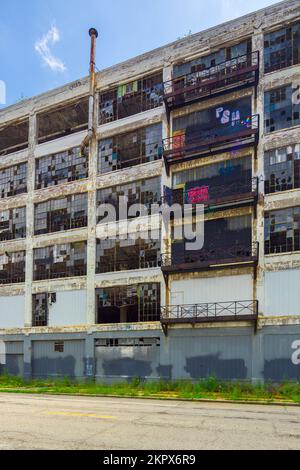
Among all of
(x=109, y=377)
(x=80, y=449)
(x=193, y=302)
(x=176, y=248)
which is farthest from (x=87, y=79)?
(x=80, y=449)

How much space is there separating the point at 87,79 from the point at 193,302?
18.4 m

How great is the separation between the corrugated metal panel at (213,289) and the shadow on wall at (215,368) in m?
3.30

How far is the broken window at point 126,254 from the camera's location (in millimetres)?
31312

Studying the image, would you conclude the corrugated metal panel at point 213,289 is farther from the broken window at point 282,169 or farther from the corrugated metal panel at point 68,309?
the corrugated metal panel at point 68,309

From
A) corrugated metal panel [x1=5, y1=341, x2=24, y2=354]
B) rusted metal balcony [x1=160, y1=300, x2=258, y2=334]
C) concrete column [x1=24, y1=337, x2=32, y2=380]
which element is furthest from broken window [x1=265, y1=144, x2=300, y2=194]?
corrugated metal panel [x1=5, y1=341, x2=24, y2=354]

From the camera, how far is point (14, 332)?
119ft

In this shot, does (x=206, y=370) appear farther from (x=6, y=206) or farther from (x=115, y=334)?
(x=6, y=206)

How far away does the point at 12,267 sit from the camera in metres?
38.0

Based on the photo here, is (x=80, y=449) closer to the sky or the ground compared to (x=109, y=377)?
closer to the sky

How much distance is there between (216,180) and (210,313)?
8.00 m

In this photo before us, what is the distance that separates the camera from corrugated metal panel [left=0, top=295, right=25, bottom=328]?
120ft

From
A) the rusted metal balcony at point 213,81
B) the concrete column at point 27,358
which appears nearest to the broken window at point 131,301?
the concrete column at point 27,358

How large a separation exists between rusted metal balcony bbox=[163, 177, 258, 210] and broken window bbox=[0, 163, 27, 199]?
→ 44.5ft

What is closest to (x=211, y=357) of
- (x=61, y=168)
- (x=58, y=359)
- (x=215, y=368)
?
(x=215, y=368)
